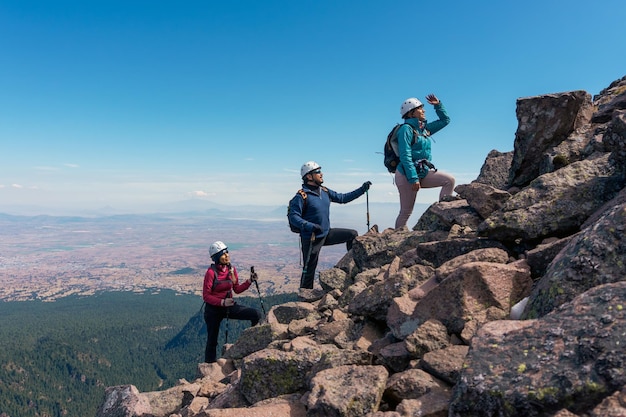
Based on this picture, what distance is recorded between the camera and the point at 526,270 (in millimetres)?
7148

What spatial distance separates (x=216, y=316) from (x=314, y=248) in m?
4.57

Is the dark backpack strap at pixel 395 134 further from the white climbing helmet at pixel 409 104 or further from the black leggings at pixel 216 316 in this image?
the black leggings at pixel 216 316

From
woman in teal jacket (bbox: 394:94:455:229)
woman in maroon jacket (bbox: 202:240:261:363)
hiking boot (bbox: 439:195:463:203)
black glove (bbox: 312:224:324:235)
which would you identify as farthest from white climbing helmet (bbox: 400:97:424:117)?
woman in maroon jacket (bbox: 202:240:261:363)

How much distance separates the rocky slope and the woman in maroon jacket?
7.17 ft

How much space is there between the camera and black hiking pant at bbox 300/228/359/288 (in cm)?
1562

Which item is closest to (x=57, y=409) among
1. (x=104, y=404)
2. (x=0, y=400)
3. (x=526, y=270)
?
(x=0, y=400)

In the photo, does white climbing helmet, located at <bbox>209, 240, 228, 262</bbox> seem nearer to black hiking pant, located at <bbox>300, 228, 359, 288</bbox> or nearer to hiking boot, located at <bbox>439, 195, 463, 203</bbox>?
black hiking pant, located at <bbox>300, 228, 359, 288</bbox>

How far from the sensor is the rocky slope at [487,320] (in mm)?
4297

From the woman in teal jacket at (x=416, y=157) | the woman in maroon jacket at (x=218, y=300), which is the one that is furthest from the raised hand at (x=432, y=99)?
the woman in maroon jacket at (x=218, y=300)

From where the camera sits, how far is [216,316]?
14.8m

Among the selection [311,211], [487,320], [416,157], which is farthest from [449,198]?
[487,320]

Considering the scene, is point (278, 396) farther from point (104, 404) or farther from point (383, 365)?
point (104, 404)

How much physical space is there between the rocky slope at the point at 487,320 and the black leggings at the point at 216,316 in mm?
2079

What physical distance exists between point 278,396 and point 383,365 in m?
2.20
